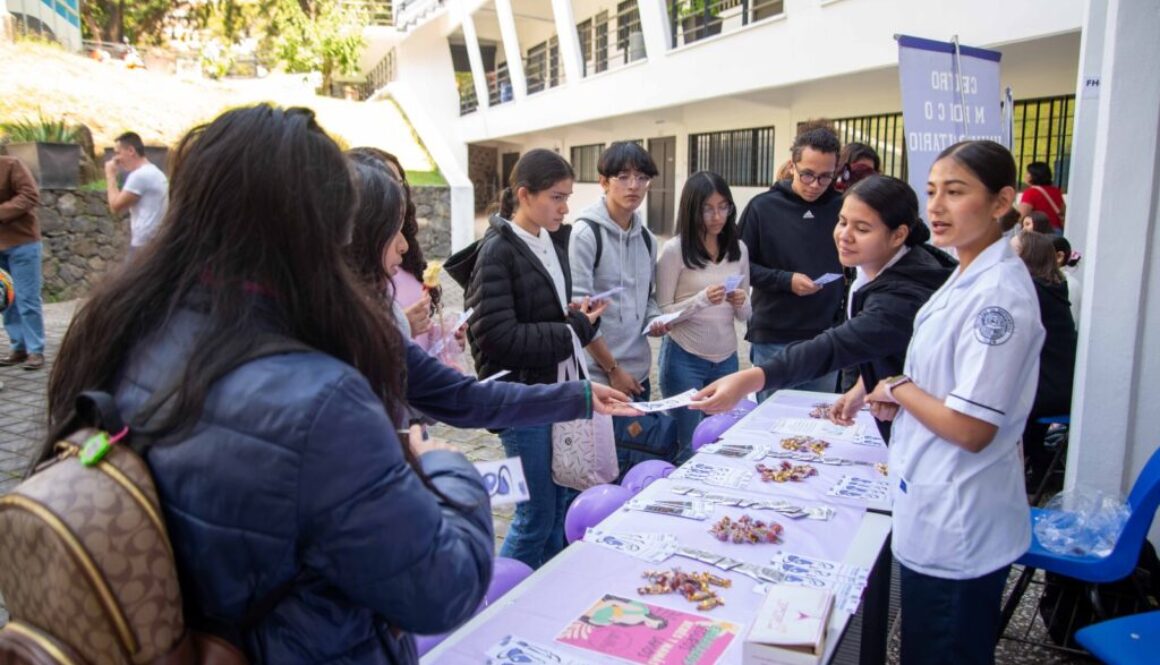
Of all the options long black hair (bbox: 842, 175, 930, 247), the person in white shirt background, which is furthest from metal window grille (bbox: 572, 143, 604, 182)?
long black hair (bbox: 842, 175, 930, 247)

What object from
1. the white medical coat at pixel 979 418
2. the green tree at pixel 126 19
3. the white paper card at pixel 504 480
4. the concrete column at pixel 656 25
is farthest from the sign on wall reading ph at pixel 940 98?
the green tree at pixel 126 19

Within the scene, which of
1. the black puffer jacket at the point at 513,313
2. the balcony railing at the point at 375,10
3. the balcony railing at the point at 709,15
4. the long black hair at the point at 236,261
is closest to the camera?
the long black hair at the point at 236,261

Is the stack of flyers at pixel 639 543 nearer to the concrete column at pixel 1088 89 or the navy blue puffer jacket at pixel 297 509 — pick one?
the navy blue puffer jacket at pixel 297 509

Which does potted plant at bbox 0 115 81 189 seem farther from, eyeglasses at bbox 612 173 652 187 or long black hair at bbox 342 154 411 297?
long black hair at bbox 342 154 411 297

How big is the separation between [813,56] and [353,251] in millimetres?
9314

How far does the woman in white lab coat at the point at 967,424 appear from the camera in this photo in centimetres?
181

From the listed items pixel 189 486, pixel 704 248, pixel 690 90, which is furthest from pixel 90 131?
pixel 189 486

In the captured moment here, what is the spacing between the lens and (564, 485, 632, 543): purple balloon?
2.70 metres

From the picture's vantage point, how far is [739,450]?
2.81m

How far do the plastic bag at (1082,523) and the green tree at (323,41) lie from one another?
26.0 m

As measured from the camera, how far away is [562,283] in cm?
319

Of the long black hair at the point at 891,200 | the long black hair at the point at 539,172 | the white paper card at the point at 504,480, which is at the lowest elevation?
the white paper card at the point at 504,480

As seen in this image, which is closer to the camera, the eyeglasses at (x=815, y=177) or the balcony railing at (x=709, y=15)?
the eyeglasses at (x=815, y=177)

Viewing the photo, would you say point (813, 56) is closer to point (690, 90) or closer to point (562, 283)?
point (690, 90)
